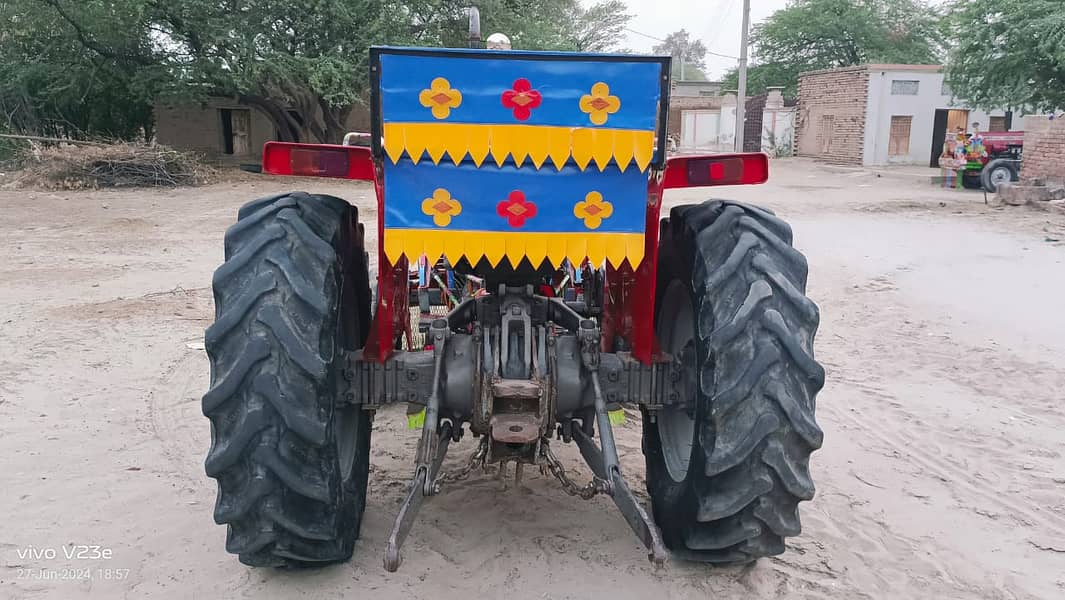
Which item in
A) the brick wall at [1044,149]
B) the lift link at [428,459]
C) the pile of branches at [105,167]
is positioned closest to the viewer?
the lift link at [428,459]

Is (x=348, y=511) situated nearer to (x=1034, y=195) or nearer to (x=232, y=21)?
(x=1034, y=195)

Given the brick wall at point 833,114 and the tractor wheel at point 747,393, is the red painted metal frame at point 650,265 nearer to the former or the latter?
the tractor wheel at point 747,393

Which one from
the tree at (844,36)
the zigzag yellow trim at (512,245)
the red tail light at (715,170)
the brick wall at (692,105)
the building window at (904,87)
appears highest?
the tree at (844,36)

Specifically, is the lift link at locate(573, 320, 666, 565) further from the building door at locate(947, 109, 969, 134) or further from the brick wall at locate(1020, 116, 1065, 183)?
the building door at locate(947, 109, 969, 134)

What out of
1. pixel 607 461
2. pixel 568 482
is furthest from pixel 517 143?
pixel 568 482

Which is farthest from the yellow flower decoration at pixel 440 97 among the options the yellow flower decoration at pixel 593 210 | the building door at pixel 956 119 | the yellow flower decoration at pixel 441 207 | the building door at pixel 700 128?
the building door at pixel 700 128

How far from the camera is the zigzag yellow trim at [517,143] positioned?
2.66 metres

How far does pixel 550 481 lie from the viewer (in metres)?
4.13

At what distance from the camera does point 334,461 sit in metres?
3.01

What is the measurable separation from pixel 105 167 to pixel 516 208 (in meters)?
18.1

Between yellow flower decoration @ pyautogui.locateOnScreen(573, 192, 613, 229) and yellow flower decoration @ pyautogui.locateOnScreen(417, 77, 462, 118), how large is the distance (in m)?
0.54

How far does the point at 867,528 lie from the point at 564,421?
1535 millimetres

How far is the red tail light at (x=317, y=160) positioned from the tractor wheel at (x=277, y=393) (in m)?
0.16

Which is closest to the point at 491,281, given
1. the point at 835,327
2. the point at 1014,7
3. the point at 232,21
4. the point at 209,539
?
the point at 209,539
